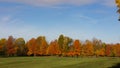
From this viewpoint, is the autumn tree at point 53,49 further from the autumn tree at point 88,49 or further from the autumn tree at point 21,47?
the autumn tree at point 21,47

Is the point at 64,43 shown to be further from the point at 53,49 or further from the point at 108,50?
the point at 108,50

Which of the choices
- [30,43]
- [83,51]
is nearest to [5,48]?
[30,43]

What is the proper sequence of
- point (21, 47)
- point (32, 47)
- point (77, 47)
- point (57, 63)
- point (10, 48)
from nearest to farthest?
1. point (57, 63)
2. point (10, 48)
3. point (77, 47)
4. point (32, 47)
5. point (21, 47)

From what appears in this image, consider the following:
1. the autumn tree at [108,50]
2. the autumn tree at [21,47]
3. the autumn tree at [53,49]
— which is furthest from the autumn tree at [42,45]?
the autumn tree at [108,50]

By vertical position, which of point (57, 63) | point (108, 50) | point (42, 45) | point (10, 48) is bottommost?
point (57, 63)

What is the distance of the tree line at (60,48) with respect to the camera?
5566 inches

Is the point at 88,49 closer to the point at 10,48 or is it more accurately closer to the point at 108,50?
the point at 108,50

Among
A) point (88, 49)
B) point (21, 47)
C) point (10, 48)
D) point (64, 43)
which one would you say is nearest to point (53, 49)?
point (64, 43)

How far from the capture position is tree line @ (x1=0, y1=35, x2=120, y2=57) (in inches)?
5566

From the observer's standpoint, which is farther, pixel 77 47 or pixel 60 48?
pixel 60 48

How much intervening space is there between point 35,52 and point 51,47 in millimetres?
8585

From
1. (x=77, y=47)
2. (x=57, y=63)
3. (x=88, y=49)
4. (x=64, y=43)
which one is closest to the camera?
(x=57, y=63)

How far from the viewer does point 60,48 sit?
14488cm

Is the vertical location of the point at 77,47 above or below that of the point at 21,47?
below
